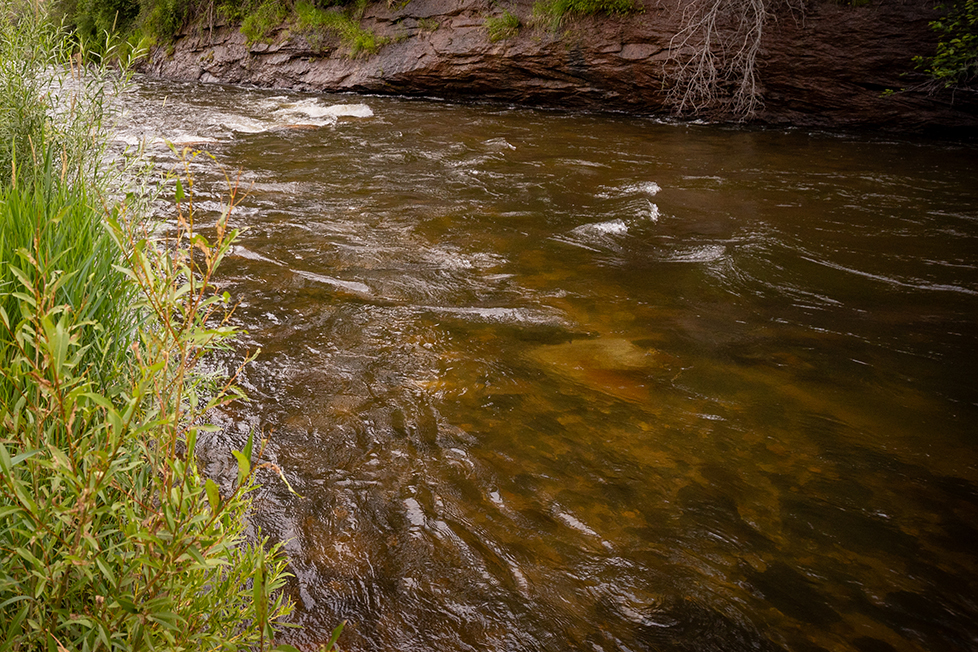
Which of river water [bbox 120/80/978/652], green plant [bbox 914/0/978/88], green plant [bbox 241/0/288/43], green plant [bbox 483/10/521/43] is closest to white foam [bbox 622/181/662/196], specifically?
river water [bbox 120/80/978/652]

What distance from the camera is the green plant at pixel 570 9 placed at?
37.3 ft

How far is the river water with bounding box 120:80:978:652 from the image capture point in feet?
7.27

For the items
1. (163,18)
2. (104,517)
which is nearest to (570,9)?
(104,517)

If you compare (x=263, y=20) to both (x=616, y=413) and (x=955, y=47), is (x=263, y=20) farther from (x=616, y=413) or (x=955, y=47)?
(x=616, y=413)

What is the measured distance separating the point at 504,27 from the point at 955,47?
24.1 feet

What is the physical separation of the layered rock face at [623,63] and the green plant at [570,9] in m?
0.16

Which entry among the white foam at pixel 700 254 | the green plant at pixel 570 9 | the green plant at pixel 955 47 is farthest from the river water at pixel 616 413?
the green plant at pixel 570 9

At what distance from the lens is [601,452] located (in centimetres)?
295

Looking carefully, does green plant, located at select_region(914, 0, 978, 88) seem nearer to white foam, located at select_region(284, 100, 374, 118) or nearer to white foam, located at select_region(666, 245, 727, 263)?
white foam, located at select_region(666, 245, 727, 263)

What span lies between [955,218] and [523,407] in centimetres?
519

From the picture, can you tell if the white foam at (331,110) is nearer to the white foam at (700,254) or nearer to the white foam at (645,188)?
the white foam at (645,188)

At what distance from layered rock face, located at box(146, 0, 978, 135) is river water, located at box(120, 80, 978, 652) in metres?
3.63

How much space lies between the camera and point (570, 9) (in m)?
11.9

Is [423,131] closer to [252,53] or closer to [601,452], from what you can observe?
[601,452]
